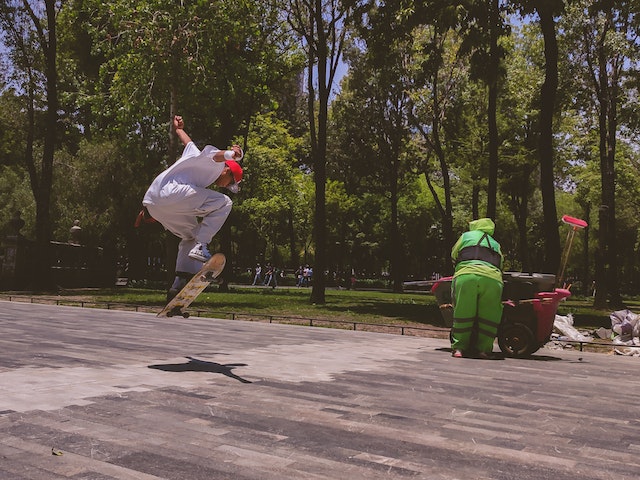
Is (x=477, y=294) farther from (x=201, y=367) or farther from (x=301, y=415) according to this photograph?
(x=301, y=415)

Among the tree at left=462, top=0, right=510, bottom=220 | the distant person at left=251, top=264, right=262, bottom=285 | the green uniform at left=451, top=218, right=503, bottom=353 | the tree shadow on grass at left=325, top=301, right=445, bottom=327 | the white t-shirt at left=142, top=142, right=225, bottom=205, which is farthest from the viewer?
the distant person at left=251, top=264, right=262, bottom=285

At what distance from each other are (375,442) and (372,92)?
3721cm

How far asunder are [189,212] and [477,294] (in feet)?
13.8

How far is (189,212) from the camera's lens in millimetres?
7039

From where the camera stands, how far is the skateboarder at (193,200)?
6.95 m

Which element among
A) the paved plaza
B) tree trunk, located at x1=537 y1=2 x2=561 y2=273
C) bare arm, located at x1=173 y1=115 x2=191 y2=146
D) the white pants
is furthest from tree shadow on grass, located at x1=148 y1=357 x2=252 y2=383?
tree trunk, located at x1=537 y1=2 x2=561 y2=273

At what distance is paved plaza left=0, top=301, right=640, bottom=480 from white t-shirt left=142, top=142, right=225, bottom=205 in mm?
1977

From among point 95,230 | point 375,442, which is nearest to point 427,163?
point 95,230

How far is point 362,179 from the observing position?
171 feet

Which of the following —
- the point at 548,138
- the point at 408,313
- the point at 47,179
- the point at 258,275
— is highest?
the point at 548,138

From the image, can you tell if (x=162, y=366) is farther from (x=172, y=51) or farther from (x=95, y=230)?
(x=95, y=230)

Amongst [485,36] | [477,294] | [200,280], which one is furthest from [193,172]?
[485,36]

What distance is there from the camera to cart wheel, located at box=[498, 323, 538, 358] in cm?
937

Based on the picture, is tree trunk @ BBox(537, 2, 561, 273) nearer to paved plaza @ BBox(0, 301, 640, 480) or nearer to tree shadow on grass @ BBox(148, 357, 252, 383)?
paved plaza @ BBox(0, 301, 640, 480)
